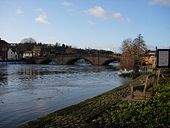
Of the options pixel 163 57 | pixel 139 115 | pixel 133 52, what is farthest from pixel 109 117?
pixel 133 52

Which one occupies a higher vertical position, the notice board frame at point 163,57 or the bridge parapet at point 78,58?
the notice board frame at point 163,57

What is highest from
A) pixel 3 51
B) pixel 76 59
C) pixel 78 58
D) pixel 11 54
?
Answer: pixel 3 51

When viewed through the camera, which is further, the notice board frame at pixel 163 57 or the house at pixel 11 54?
the house at pixel 11 54

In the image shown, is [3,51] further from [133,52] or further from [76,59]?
[133,52]

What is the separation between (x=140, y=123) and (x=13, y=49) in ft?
583

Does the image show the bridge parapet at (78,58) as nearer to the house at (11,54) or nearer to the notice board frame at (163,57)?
the house at (11,54)

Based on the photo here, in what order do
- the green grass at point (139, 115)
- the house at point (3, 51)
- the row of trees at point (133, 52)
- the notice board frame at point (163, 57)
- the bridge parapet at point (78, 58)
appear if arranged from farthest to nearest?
the house at point (3, 51) < the bridge parapet at point (78, 58) < the row of trees at point (133, 52) < the notice board frame at point (163, 57) < the green grass at point (139, 115)

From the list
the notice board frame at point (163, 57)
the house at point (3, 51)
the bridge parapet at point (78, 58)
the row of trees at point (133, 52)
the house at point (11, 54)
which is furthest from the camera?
the house at point (11, 54)

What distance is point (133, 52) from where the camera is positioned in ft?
248

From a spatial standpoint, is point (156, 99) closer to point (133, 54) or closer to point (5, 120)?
point (5, 120)

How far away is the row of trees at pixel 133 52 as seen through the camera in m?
72.1

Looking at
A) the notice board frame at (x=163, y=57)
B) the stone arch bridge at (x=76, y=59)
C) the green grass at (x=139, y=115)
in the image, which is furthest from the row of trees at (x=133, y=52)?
the green grass at (x=139, y=115)

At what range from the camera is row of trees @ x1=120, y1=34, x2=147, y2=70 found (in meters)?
72.1

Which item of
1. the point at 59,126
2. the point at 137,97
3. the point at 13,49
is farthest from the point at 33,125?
the point at 13,49
